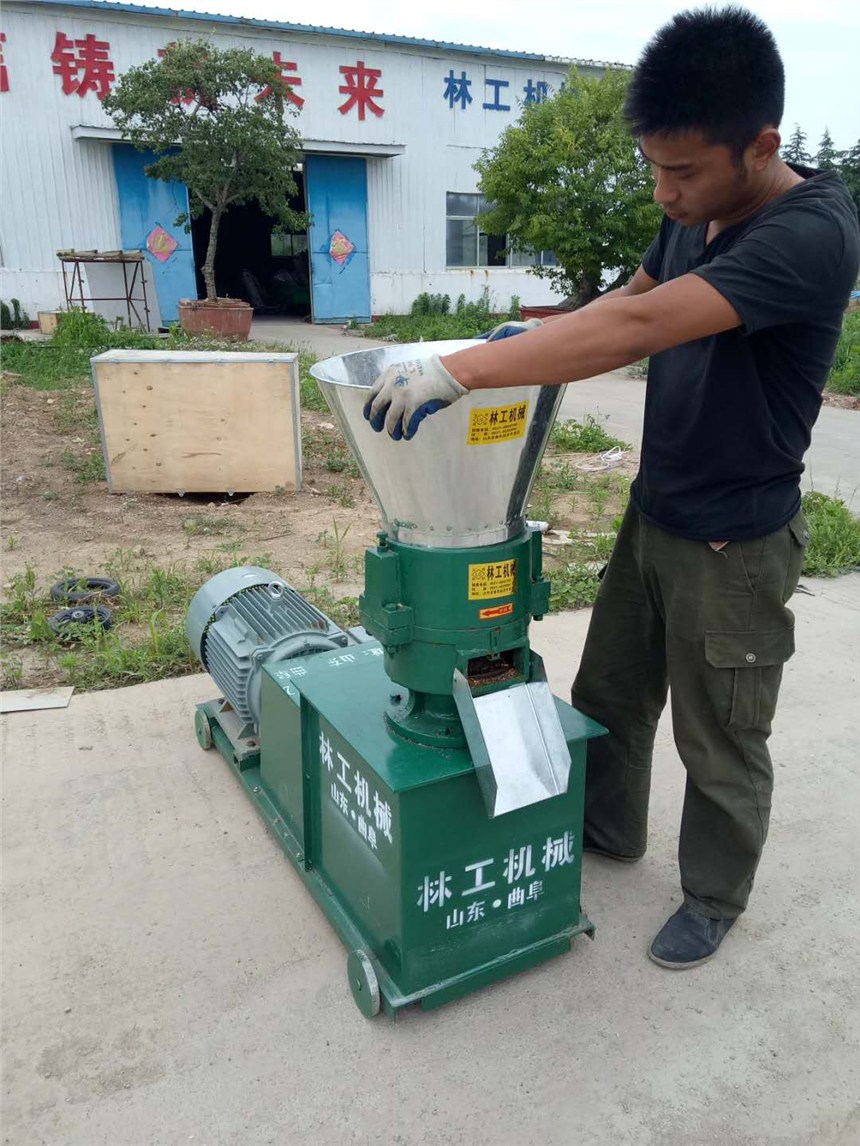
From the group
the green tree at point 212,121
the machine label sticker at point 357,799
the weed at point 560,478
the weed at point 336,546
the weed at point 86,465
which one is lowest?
the weed at point 336,546

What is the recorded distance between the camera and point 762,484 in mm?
1821

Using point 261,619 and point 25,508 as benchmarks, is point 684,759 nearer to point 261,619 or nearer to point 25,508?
point 261,619

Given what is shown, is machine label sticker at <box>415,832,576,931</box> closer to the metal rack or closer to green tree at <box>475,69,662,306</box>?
green tree at <box>475,69,662,306</box>

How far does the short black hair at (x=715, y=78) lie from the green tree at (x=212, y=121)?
1206cm

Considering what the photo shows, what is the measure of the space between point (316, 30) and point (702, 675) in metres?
16.7

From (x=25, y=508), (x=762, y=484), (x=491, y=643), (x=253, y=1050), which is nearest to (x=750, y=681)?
(x=762, y=484)

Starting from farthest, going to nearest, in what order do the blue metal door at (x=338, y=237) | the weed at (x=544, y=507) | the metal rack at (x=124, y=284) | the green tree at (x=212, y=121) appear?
the blue metal door at (x=338, y=237) → the metal rack at (x=124, y=284) → the green tree at (x=212, y=121) → the weed at (x=544, y=507)

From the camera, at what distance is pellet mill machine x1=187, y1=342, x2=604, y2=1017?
173 centimetres

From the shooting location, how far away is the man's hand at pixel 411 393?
146 centimetres

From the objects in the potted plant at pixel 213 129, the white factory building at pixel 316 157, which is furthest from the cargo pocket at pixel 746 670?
the white factory building at pixel 316 157

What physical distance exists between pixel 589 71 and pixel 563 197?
8234 millimetres

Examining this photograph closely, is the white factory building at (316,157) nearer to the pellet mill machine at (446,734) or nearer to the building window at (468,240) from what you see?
the building window at (468,240)

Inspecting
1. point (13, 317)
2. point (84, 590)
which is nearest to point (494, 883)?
point (84, 590)

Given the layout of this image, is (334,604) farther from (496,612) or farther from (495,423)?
(495,423)
